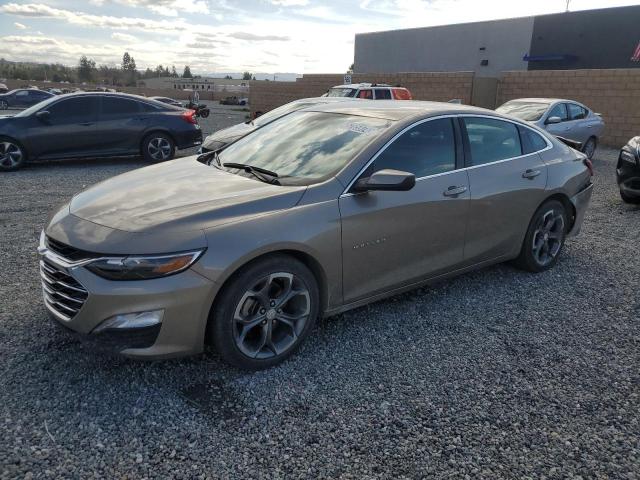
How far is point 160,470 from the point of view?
2346 mm

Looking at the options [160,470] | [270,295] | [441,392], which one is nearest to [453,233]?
[441,392]

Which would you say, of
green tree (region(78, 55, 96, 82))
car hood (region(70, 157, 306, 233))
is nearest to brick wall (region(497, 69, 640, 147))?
car hood (region(70, 157, 306, 233))

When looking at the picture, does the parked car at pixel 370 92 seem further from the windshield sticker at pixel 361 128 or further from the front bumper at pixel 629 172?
the windshield sticker at pixel 361 128

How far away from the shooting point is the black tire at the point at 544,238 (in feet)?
15.7

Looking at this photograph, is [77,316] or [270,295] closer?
[77,316]

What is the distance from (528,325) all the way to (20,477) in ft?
11.2

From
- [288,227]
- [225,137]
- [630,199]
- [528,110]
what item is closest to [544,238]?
[288,227]

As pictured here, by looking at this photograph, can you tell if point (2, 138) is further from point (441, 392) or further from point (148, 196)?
point (441, 392)

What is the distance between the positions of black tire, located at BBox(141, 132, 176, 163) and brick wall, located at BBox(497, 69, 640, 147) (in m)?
14.5

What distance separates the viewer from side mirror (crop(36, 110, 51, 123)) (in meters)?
9.71

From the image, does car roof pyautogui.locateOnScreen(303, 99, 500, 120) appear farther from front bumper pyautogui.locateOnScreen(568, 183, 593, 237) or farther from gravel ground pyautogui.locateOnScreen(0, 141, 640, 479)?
gravel ground pyautogui.locateOnScreen(0, 141, 640, 479)

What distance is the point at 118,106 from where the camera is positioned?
10484 mm

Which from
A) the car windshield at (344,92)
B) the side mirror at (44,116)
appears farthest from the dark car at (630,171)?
the side mirror at (44,116)

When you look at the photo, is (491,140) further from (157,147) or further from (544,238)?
(157,147)
